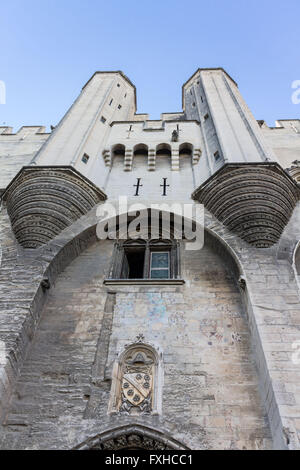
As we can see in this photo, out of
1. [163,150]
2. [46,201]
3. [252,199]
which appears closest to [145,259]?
[46,201]

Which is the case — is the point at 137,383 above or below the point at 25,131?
below

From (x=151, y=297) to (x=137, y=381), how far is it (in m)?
1.63

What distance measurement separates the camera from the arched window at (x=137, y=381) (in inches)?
205

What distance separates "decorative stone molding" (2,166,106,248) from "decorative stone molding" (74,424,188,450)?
3658 millimetres

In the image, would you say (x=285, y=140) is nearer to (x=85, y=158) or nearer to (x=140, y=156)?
(x=140, y=156)

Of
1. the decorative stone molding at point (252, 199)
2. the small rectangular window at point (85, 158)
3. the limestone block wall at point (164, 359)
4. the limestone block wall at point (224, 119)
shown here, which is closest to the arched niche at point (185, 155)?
the limestone block wall at point (224, 119)

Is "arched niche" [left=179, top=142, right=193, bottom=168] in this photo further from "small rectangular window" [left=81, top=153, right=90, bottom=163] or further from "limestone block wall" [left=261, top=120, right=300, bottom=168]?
"limestone block wall" [left=261, top=120, right=300, bottom=168]

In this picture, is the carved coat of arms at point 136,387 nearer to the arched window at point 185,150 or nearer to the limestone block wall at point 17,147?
the arched window at point 185,150

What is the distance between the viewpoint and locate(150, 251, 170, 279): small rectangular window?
24.6ft

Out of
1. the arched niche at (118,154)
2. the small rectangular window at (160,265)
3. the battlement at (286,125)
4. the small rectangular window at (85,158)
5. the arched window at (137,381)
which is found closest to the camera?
the arched window at (137,381)

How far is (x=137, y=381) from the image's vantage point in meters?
5.53

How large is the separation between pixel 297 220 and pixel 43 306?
516cm

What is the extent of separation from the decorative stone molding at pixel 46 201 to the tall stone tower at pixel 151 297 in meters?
0.03

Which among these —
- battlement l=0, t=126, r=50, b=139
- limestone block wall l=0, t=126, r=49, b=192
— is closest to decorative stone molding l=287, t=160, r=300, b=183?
limestone block wall l=0, t=126, r=49, b=192
